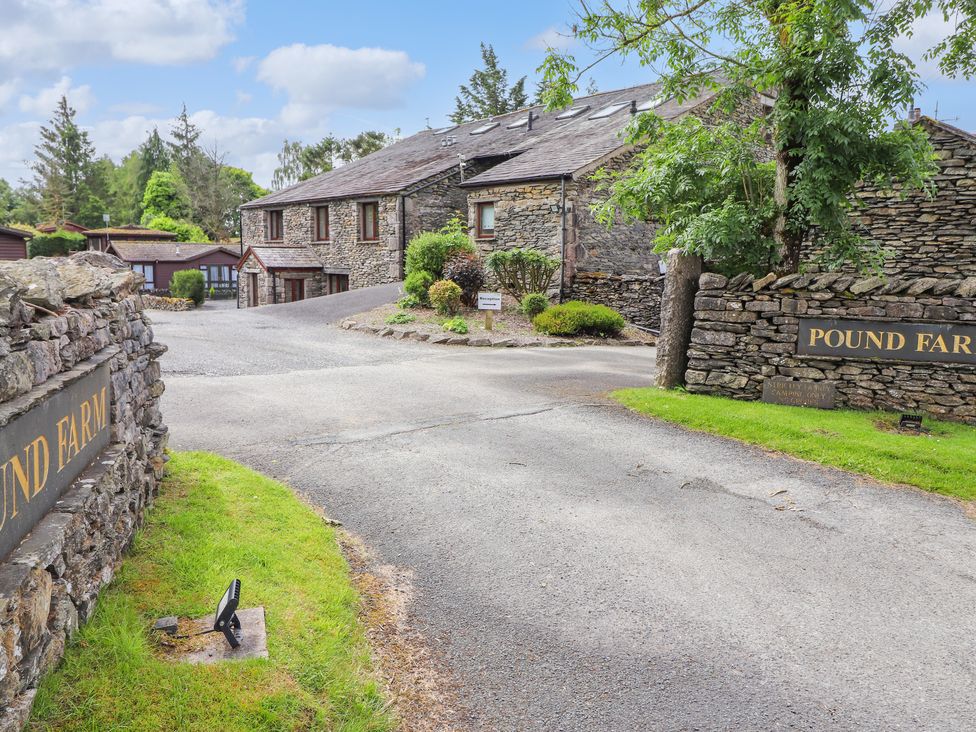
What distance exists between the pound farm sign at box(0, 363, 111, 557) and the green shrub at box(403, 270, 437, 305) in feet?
56.5

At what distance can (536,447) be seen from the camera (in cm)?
823

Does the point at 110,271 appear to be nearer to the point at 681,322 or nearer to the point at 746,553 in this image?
the point at 746,553

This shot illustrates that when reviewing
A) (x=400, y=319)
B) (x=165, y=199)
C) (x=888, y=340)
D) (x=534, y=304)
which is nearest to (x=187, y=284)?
(x=400, y=319)

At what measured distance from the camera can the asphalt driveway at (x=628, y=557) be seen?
3.81 meters

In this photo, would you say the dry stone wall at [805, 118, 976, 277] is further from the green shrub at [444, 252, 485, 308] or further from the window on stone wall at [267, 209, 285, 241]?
the window on stone wall at [267, 209, 285, 241]

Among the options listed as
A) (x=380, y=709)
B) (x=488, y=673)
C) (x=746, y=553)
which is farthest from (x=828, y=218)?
(x=380, y=709)

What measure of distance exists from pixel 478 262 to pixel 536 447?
45.8 feet

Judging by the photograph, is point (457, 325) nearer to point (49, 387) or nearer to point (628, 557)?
point (628, 557)

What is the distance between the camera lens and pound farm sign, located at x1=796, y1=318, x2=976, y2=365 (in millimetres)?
8930

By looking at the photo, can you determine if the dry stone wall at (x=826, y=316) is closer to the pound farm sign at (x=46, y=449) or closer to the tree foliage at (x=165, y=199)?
the pound farm sign at (x=46, y=449)

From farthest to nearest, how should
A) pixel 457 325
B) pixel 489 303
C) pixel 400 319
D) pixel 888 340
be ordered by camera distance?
pixel 400 319 → pixel 489 303 → pixel 457 325 → pixel 888 340

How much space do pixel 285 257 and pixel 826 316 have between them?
87.7ft

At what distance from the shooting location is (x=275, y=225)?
36.0 metres

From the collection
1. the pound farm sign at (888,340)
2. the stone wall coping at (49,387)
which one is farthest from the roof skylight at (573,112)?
the stone wall coping at (49,387)
